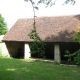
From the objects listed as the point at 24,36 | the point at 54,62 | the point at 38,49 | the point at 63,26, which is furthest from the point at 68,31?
the point at 38,49

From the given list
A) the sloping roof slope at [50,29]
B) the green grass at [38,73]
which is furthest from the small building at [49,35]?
the green grass at [38,73]

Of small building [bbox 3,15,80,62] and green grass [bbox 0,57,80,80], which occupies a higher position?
small building [bbox 3,15,80,62]

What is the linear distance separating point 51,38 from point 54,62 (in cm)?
250

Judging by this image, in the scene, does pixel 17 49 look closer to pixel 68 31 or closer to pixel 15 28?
pixel 15 28

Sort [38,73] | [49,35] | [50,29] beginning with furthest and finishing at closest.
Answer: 1. [50,29]
2. [49,35]
3. [38,73]

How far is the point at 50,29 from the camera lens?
906 inches

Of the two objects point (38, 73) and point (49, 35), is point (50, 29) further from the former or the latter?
point (38, 73)

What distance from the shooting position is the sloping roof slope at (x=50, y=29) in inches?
827

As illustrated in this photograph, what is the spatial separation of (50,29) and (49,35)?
1.24 meters

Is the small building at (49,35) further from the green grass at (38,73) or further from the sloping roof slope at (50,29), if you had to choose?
the green grass at (38,73)

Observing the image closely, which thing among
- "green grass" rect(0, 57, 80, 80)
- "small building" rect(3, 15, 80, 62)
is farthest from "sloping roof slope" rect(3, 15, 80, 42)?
"green grass" rect(0, 57, 80, 80)

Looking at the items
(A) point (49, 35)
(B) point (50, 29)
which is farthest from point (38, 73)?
(B) point (50, 29)

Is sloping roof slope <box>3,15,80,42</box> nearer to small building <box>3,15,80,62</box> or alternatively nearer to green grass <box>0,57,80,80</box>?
small building <box>3,15,80,62</box>

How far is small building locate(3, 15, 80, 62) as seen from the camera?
822 inches
